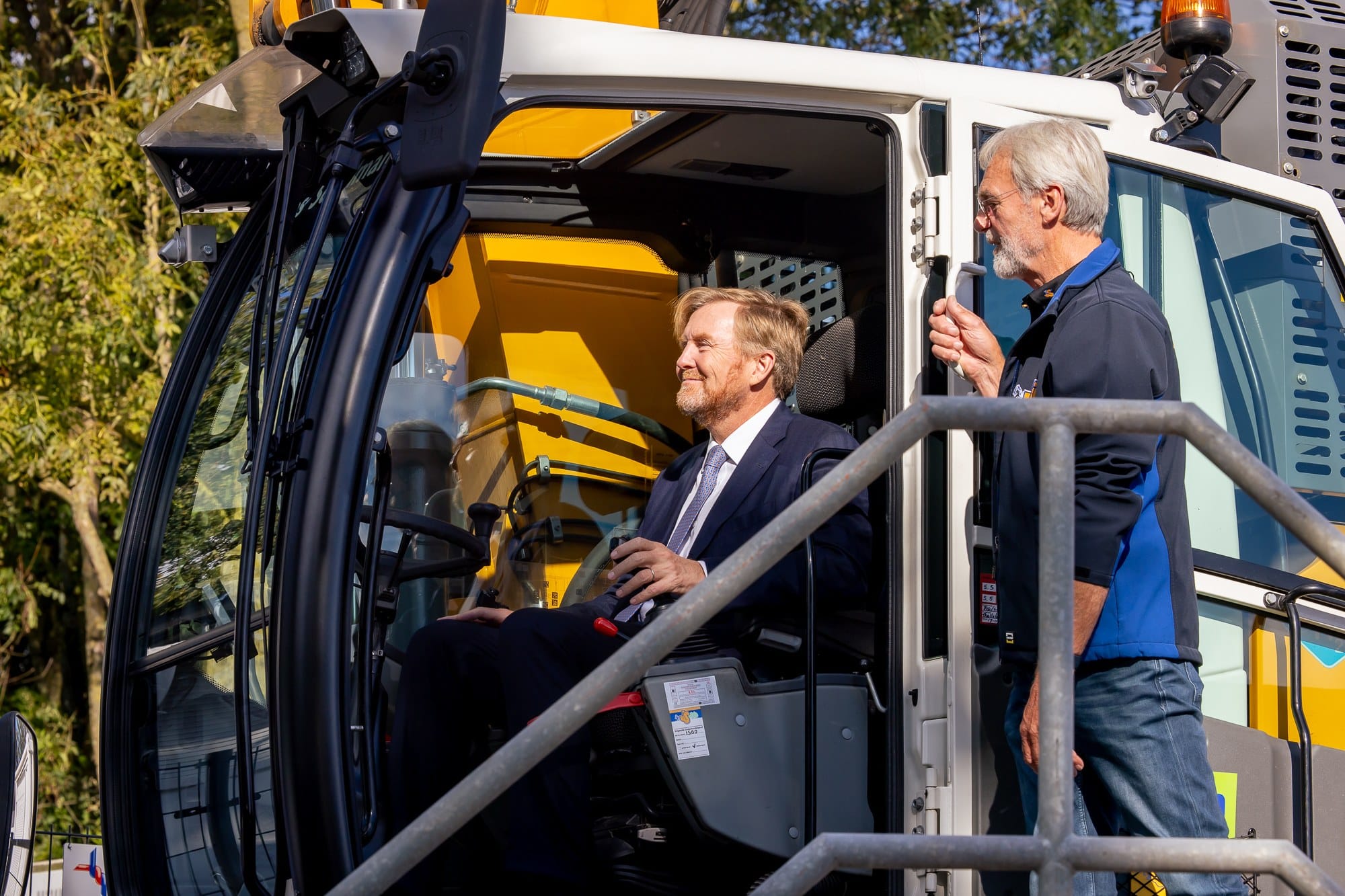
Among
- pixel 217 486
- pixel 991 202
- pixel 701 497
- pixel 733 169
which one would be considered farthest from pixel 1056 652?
pixel 733 169

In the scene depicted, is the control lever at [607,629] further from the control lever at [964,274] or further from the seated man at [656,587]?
the control lever at [964,274]

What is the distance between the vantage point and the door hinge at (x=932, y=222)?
9.46 feet

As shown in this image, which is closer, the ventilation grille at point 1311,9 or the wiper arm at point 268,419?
the wiper arm at point 268,419

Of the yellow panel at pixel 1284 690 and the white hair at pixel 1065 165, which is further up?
the white hair at pixel 1065 165

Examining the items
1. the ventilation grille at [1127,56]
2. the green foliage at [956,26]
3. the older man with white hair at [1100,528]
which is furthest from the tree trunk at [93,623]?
the older man with white hair at [1100,528]

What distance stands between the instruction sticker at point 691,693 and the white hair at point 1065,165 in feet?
3.84

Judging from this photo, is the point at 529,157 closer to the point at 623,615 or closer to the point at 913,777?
the point at 623,615

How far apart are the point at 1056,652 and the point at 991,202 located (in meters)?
1.26

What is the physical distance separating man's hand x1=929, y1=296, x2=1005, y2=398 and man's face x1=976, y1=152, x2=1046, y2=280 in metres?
0.11

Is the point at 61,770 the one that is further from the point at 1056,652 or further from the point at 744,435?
the point at 1056,652

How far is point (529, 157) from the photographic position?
13.5 feet

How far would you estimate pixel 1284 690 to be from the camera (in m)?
2.88

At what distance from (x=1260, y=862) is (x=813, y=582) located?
4.50ft

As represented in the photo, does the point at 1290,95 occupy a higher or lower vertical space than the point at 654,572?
higher
